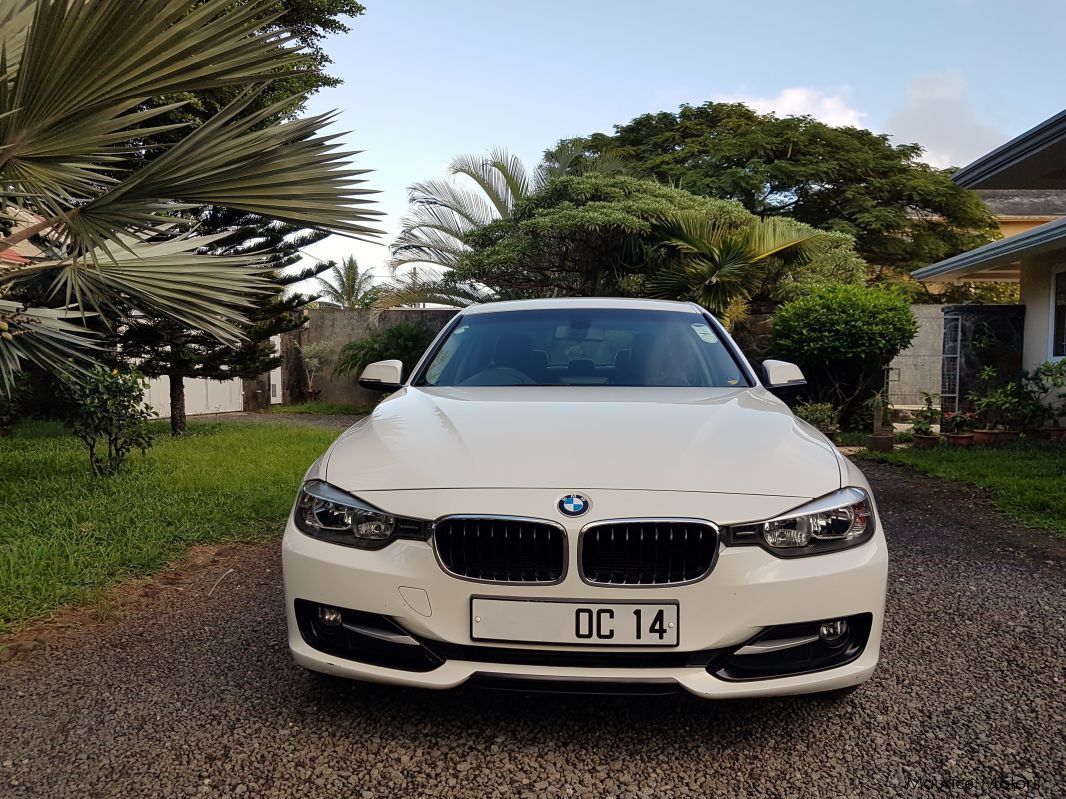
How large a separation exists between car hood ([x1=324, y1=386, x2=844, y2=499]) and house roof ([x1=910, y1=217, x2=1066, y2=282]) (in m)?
6.87

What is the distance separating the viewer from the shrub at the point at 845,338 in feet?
33.0

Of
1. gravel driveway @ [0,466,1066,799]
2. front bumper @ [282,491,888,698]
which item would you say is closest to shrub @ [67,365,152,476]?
gravel driveway @ [0,466,1066,799]

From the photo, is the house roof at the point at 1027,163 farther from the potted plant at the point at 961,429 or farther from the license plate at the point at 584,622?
the license plate at the point at 584,622

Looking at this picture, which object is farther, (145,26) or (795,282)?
(795,282)

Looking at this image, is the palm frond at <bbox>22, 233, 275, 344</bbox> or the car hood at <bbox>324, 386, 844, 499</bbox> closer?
the car hood at <bbox>324, 386, 844, 499</bbox>

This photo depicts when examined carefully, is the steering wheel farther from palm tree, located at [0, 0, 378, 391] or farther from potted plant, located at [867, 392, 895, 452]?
potted plant, located at [867, 392, 895, 452]

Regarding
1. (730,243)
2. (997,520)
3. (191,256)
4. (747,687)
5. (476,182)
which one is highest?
(476,182)

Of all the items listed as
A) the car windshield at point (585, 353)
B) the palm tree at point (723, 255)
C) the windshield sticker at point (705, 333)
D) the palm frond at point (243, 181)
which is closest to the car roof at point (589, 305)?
the car windshield at point (585, 353)

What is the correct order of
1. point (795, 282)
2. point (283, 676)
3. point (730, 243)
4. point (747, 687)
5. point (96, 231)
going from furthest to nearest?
1. point (795, 282)
2. point (730, 243)
3. point (96, 231)
4. point (283, 676)
5. point (747, 687)

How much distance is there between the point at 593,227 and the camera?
39.1 feet

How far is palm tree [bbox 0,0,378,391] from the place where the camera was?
3.88 meters

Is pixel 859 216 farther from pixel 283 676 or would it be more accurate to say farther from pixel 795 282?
pixel 283 676

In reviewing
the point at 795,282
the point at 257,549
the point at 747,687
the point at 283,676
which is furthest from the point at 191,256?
the point at 795,282

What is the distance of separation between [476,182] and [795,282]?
6.39 m
